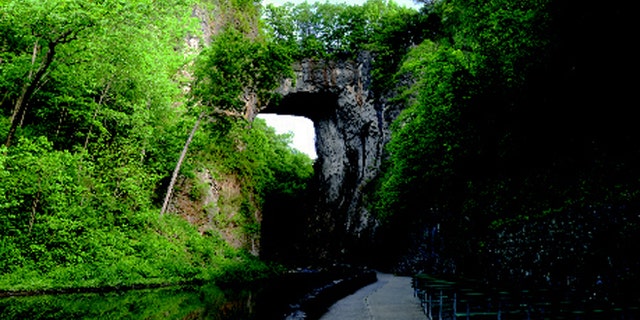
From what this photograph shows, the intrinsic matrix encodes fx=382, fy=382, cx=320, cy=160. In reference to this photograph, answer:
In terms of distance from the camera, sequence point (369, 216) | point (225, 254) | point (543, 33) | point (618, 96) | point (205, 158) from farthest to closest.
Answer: point (369, 216)
point (205, 158)
point (225, 254)
point (543, 33)
point (618, 96)

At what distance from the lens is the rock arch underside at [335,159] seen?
36000 millimetres

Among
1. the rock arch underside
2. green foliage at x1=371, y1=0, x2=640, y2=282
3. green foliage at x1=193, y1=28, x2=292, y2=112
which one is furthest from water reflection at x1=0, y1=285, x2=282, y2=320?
the rock arch underside

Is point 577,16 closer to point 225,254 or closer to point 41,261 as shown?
point 41,261

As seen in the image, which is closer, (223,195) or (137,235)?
(137,235)

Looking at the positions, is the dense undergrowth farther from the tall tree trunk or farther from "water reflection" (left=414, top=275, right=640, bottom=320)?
"water reflection" (left=414, top=275, right=640, bottom=320)

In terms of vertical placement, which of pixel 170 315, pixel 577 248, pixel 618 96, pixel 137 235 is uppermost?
pixel 618 96

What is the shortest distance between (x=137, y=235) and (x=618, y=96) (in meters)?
17.6

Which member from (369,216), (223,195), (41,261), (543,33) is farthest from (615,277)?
(369,216)

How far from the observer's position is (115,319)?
302 inches

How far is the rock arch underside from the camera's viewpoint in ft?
118

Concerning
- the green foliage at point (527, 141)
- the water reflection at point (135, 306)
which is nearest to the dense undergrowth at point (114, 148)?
the water reflection at point (135, 306)

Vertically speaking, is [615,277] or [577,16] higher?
[577,16]

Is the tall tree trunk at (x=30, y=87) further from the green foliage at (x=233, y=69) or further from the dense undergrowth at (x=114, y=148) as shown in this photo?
the green foliage at (x=233, y=69)

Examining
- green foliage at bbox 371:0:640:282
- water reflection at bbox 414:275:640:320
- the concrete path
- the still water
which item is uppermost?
green foliage at bbox 371:0:640:282
